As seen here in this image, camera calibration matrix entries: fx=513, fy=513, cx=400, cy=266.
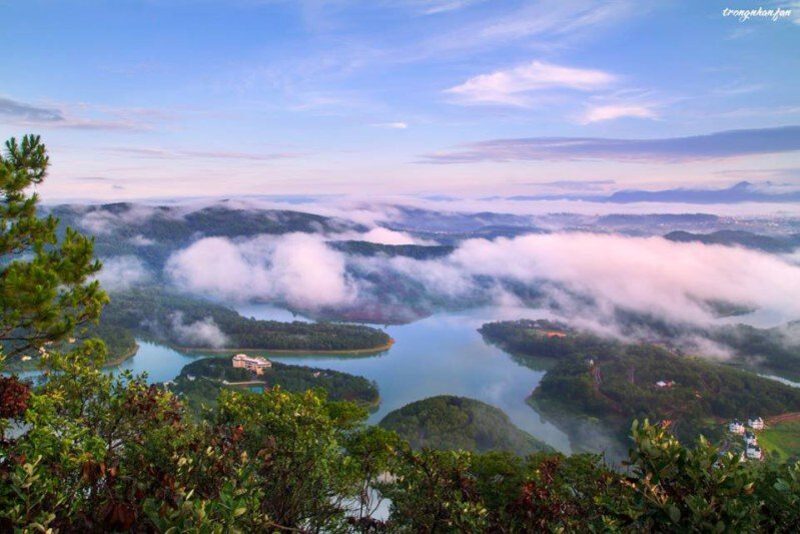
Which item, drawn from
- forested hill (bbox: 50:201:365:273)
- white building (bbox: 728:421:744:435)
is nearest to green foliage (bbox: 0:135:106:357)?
white building (bbox: 728:421:744:435)

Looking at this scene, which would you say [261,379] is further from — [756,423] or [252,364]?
[756,423]

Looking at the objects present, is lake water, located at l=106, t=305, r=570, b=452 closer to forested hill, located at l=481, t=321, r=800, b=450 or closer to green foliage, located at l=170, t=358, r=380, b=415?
green foliage, located at l=170, t=358, r=380, b=415

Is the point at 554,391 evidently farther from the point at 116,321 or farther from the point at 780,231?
the point at 780,231

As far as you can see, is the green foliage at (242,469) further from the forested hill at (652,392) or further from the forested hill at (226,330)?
the forested hill at (226,330)

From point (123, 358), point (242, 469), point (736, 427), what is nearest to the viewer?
A: point (242, 469)

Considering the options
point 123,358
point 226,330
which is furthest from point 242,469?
point 226,330

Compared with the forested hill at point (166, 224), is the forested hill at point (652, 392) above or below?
below

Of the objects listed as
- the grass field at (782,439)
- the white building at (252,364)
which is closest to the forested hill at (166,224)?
the white building at (252,364)
